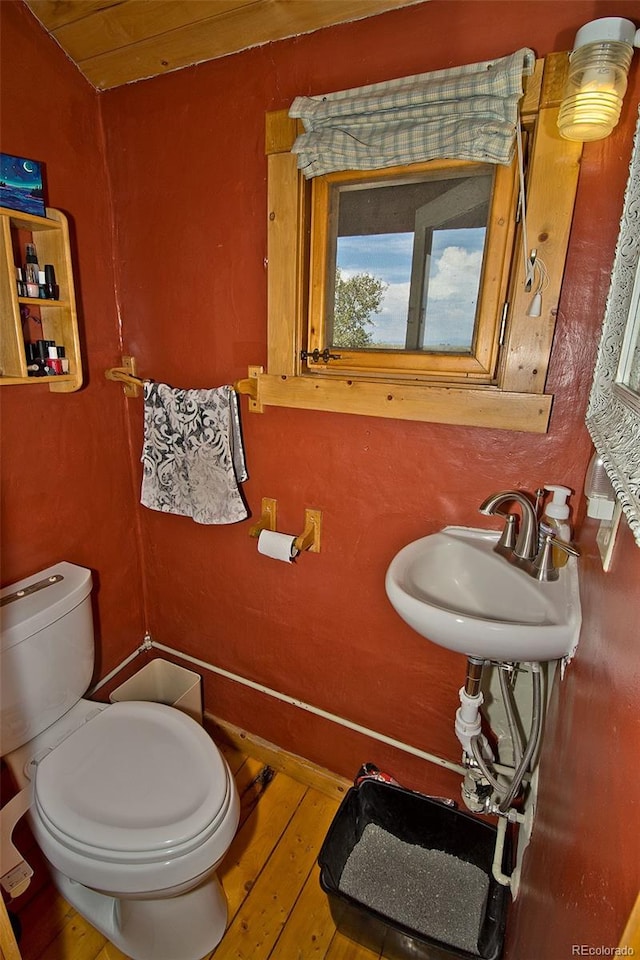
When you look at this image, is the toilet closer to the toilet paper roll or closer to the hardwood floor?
the hardwood floor

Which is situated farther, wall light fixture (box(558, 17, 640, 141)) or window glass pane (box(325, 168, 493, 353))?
window glass pane (box(325, 168, 493, 353))

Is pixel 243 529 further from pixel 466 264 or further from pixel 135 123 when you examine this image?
pixel 135 123

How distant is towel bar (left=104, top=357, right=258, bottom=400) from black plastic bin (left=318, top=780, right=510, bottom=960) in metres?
1.21

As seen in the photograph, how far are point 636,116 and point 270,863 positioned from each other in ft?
6.71

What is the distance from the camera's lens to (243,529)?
156 cm

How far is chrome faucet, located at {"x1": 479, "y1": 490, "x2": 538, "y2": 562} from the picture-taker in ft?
3.48

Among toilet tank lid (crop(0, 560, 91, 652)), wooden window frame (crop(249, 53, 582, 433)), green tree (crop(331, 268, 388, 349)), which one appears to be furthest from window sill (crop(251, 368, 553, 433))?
toilet tank lid (crop(0, 560, 91, 652))

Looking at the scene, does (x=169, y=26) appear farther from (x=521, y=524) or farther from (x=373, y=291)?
(x=521, y=524)

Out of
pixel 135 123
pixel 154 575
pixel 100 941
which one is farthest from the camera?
pixel 154 575

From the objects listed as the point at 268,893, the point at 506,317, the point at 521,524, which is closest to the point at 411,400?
the point at 506,317

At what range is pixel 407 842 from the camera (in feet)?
4.62

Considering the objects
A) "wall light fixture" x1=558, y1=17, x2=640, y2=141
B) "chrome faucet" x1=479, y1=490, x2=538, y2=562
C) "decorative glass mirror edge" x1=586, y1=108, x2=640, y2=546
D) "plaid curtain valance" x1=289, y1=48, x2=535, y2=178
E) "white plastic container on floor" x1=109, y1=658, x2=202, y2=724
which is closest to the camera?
"decorative glass mirror edge" x1=586, y1=108, x2=640, y2=546

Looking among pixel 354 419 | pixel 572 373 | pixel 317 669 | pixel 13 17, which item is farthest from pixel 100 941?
pixel 13 17

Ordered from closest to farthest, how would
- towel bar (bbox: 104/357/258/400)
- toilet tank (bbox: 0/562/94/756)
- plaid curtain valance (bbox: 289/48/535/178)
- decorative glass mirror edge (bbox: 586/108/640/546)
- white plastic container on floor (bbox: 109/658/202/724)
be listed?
1. decorative glass mirror edge (bbox: 586/108/640/546)
2. plaid curtain valance (bbox: 289/48/535/178)
3. toilet tank (bbox: 0/562/94/756)
4. towel bar (bbox: 104/357/258/400)
5. white plastic container on floor (bbox: 109/658/202/724)
